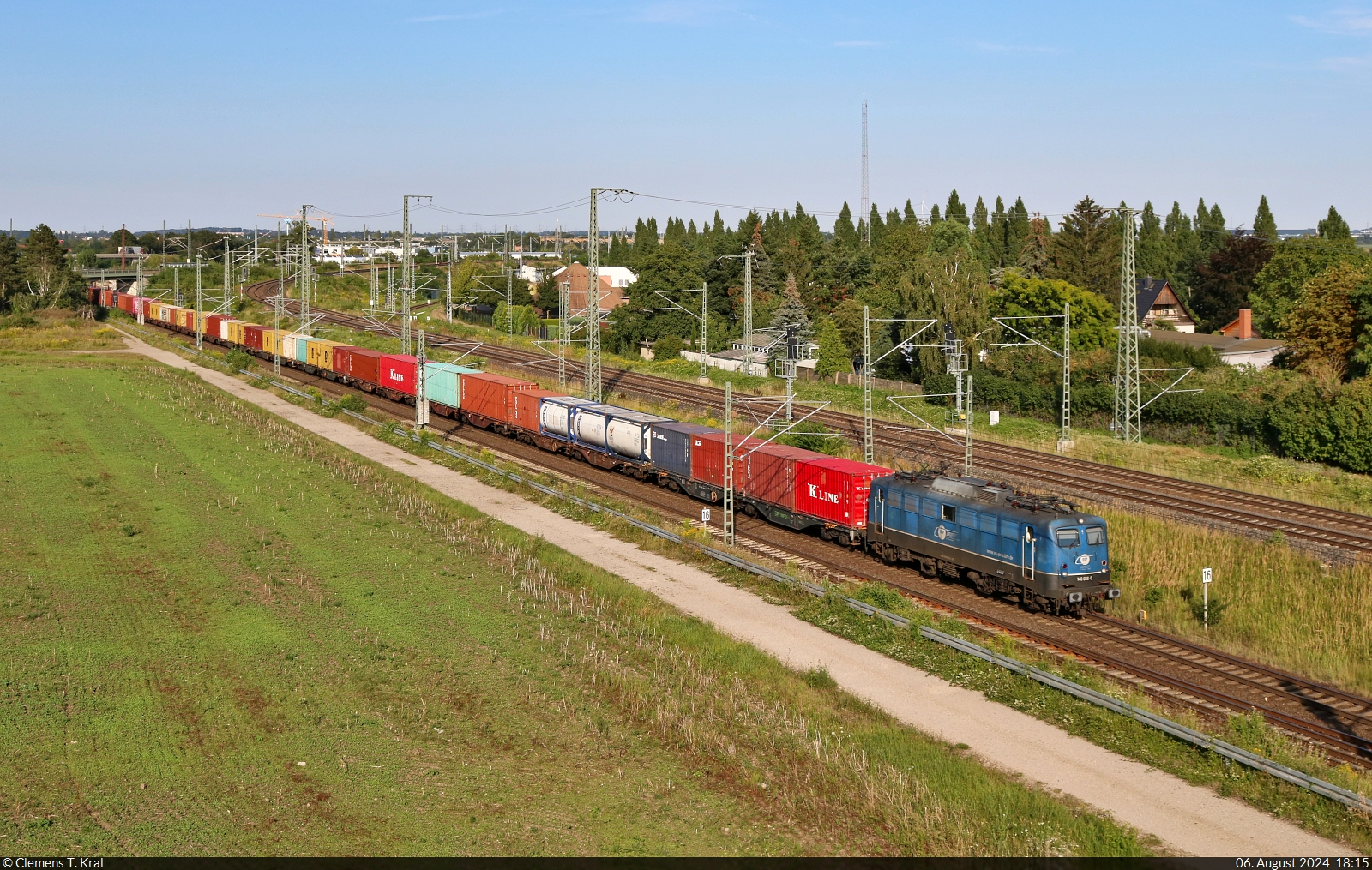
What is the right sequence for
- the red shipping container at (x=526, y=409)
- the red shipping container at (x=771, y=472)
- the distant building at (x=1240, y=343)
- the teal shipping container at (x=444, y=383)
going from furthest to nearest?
the distant building at (x=1240, y=343) → the teal shipping container at (x=444, y=383) → the red shipping container at (x=526, y=409) → the red shipping container at (x=771, y=472)

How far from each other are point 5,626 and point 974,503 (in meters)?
28.0

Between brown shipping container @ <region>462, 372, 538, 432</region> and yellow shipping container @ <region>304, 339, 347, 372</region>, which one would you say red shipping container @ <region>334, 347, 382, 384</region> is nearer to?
yellow shipping container @ <region>304, 339, 347, 372</region>

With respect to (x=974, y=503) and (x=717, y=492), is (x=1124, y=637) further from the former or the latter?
(x=717, y=492)

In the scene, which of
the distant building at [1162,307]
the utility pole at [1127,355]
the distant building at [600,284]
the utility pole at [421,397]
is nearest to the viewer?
the utility pole at [1127,355]

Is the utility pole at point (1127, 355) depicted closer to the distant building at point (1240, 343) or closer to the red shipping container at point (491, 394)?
the distant building at point (1240, 343)

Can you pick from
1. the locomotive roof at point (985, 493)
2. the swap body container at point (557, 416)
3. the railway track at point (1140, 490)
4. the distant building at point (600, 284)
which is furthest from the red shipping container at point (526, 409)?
the distant building at point (600, 284)

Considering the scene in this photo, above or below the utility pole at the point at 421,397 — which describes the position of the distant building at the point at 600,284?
above

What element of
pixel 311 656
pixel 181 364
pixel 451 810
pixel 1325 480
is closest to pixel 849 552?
pixel 311 656

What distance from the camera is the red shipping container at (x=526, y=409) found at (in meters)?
61.0

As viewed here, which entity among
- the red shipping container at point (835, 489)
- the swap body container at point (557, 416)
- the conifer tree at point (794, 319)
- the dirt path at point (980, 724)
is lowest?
the dirt path at point (980, 724)

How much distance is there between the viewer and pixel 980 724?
81.0 ft

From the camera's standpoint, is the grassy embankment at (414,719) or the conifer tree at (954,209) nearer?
the grassy embankment at (414,719)

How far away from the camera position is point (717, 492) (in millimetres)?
45906

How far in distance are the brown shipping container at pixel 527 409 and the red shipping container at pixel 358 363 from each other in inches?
835
